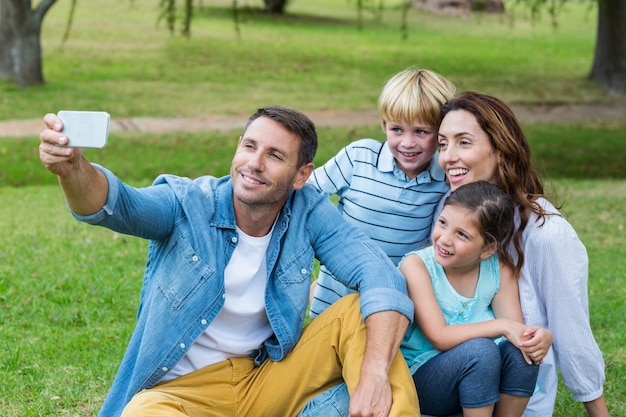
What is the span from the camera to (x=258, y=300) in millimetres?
3424

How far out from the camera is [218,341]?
343 centimetres

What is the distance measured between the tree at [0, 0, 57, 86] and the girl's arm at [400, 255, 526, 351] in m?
12.6

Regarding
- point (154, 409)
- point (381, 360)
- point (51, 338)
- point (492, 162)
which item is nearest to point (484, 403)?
point (381, 360)

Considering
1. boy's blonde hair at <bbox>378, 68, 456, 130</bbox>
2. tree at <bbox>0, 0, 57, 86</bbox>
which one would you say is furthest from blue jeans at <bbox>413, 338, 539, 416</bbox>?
tree at <bbox>0, 0, 57, 86</bbox>

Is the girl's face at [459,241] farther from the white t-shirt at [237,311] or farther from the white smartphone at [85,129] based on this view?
the white smartphone at [85,129]

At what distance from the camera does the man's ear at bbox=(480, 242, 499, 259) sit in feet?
11.4

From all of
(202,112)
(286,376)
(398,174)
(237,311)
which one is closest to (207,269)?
(237,311)

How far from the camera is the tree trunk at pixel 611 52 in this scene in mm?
16984

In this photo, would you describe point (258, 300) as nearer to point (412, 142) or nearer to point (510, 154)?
point (412, 142)

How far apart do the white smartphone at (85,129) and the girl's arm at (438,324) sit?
1330 mm

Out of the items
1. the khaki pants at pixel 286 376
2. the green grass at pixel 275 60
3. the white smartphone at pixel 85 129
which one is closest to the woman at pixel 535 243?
the khaki pants at pixel 286 376

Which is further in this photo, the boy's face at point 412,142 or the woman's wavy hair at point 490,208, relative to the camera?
the boy's face at point 412,142

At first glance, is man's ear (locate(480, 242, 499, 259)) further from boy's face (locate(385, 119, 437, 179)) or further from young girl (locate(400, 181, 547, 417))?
boy's face (locate(385, 119, 437, 179))

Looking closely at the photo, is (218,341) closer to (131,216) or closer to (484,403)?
(131,216)
